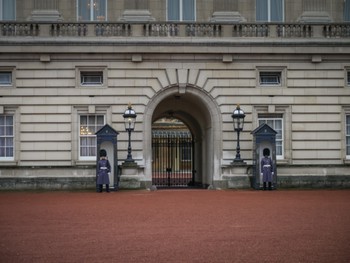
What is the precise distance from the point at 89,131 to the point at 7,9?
5.42 meters

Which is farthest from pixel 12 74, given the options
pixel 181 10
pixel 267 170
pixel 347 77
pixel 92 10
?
pixel 347 77

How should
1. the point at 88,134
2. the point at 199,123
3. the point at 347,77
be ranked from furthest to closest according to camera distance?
the point at 199,123 → the point at 347,77 → the point at 88,134

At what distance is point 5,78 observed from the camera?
24.7 metres

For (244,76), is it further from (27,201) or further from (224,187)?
(27,201)

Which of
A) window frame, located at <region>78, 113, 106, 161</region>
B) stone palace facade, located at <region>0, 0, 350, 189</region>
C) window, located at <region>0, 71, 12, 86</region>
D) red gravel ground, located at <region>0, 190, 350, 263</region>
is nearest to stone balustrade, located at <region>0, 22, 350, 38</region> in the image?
stone palace facade, located at <region>0, 0, 350, 189</region>

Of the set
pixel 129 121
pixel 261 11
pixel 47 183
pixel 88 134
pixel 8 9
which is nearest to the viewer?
pixel 129 121

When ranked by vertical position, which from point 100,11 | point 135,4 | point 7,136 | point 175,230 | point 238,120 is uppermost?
point 135,4

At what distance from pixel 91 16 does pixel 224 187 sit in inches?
314

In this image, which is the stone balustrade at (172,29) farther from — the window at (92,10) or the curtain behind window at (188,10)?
the curtain behind window at (188,10)

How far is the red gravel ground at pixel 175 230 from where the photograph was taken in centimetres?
944

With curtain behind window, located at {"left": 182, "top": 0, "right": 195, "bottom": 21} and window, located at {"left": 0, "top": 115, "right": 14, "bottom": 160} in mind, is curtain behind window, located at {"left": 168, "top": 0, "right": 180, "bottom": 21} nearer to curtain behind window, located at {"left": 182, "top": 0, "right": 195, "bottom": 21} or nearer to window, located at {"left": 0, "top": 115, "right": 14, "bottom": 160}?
curtain behind window, located at {"left": 182, "top": 0, "right": 195, "bottom": 21}

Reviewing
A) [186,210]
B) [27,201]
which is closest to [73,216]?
[186,210]

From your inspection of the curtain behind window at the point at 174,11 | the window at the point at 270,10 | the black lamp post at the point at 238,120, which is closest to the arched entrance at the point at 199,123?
the black lamp post at the point at 238,120

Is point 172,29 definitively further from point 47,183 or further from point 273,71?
point 47,183
